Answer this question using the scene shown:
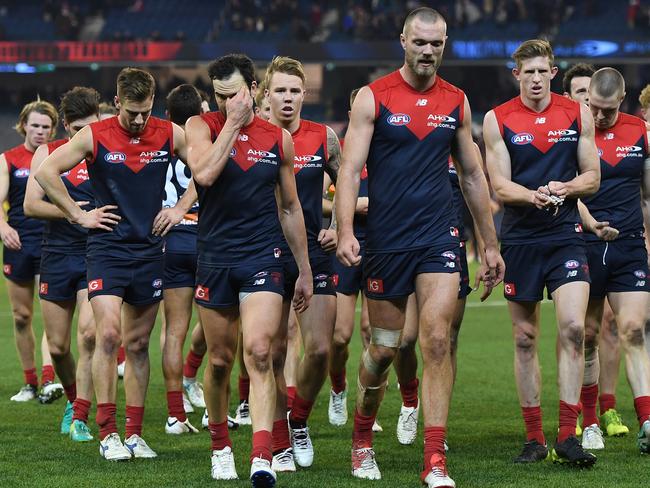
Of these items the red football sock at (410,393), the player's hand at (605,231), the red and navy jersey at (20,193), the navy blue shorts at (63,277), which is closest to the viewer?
the player's hand at (605,231)

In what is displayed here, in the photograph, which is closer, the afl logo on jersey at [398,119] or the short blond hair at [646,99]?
the afl logo on jersey at [398,119]

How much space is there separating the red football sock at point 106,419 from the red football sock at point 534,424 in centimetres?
262

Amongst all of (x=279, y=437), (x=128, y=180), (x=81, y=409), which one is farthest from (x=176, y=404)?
(x=128, y=180)

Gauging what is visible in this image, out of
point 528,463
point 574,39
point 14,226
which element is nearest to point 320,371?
point 528,463

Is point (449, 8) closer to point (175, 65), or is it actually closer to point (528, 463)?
point (175, 65)

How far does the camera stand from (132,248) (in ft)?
26.2

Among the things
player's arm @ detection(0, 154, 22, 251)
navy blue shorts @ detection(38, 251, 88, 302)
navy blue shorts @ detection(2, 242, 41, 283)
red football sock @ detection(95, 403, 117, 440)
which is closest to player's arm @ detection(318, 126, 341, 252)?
red football sock @ detection(95, 403, 117, 440)

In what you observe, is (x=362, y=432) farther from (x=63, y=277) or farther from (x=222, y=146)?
(x=63, y=277)

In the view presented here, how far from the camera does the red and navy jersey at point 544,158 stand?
783cm

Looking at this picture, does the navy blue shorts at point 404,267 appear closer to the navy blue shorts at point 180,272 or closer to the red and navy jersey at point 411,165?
the red and navy jersey at point 411,165

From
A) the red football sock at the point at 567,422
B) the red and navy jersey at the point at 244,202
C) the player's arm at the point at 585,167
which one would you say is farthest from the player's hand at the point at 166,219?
the red football sock at the point at 567,422

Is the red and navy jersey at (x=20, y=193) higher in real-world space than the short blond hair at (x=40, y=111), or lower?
lower

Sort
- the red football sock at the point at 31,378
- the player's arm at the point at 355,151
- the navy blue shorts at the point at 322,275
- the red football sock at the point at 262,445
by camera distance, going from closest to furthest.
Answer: the red football sock at the point at 262,445 → the player's arm at the point at 355,151 → the navy blue shorts at the point at 322,275 → the red football sock at the point at 31,378

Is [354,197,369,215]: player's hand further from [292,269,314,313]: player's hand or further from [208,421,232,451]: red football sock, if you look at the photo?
[208,421,232,451]: red football sock
